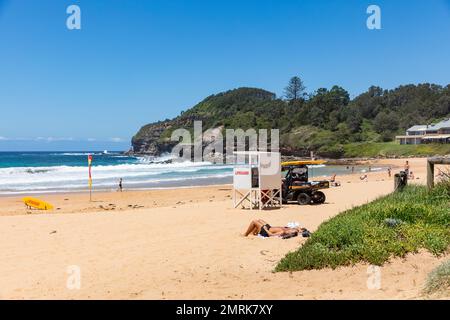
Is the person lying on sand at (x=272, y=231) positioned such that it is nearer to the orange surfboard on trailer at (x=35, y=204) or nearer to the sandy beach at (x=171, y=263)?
the sandy beach at (x=171, y=263)

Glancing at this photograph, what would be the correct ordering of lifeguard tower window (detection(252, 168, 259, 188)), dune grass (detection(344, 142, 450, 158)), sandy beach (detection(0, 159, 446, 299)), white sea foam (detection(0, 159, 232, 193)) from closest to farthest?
sandy beach (detection(0, 159, 446, 299))
lifeguard tower window (detection(252, 168, 259, 188))
white sea foam (detection(0, 159, 232, 193))
dune grass (detection(344, 142, 450, 158))

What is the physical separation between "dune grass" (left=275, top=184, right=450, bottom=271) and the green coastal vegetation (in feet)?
216

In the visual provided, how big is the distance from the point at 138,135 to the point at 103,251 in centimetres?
15600

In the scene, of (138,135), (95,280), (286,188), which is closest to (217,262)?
(95,280)

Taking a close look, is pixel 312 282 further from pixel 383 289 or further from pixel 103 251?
pixel 103 251

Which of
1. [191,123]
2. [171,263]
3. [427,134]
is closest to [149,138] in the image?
[191,123]

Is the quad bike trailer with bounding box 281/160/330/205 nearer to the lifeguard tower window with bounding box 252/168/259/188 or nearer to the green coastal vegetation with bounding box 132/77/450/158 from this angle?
the lifeguard tower window with bounding box 252/168/259/188

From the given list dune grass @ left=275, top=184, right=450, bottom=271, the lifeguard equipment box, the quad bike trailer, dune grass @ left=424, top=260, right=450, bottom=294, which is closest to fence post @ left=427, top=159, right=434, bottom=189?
dune grass @ left=275, top=184, right=450, bottom=271

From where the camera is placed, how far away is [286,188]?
17.6 m

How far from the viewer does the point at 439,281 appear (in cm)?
535

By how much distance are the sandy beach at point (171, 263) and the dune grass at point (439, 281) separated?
157 mm

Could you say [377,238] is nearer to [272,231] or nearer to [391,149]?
[272,231]

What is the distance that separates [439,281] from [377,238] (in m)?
2.03

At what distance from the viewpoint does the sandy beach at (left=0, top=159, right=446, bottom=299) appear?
627cm
